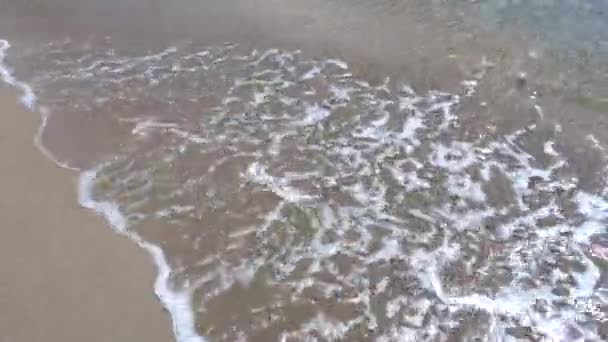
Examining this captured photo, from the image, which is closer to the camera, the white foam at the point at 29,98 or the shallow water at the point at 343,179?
the shallow water at the point at 343,179

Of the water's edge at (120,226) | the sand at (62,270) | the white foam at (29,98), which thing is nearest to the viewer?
the sand at (62,270)

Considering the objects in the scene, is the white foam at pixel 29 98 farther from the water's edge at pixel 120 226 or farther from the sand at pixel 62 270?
the sand at pixel 62 270

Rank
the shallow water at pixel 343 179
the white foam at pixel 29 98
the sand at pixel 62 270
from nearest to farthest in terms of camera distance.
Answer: the sand at pixel 62 270 → the shallow water at pixel 343 179 → the white foam at pixel 29 98

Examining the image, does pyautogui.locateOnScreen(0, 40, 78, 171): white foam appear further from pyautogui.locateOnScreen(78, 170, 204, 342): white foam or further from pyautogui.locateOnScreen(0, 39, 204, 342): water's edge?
pyautogui.locateOnScreen(78, 170, 204, 342): white foam

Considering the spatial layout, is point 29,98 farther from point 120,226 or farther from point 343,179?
point 343,179

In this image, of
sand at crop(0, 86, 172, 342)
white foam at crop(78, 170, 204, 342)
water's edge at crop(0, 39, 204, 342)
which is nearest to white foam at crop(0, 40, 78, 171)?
water's edge at crop(0, 39, 204, 342)

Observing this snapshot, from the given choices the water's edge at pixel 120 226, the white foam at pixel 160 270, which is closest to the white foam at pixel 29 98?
the water's edge at pixel 120 226

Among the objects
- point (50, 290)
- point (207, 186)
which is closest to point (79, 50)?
point (207, 186)
